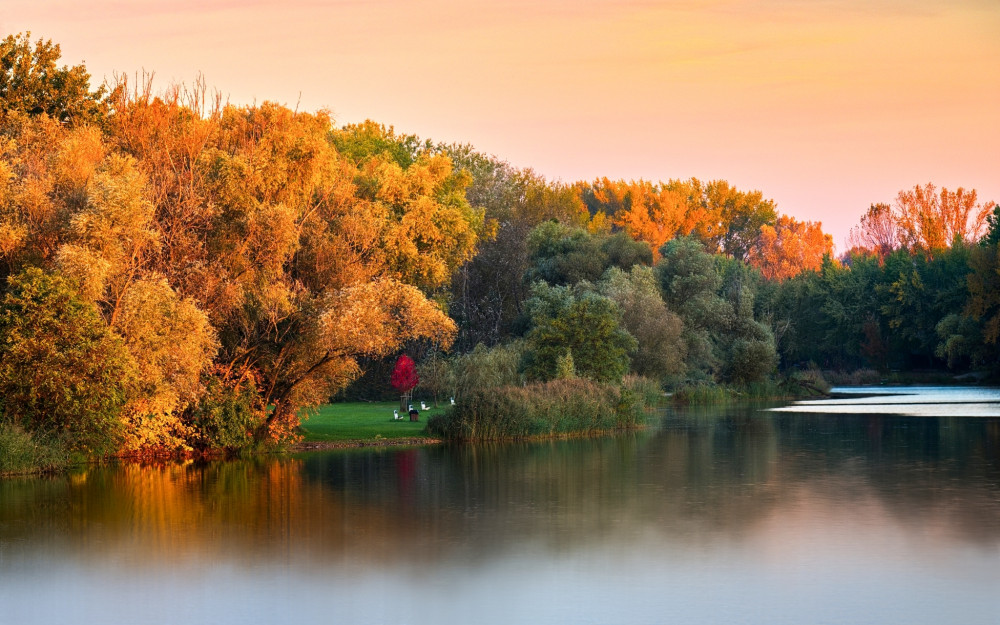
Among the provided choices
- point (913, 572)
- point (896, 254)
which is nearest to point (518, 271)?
point (896, 254)

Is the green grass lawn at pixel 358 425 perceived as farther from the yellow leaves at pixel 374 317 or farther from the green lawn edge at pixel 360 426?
the yellow leaves at pixel 374 317

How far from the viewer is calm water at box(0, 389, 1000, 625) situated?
48.1 ft

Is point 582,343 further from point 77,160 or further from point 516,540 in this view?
point 516,540

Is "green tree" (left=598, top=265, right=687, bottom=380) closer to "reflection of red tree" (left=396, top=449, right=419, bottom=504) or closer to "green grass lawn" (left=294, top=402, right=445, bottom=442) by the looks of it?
"green grass lawn" (left=294, top=402, right=445, bottom=442)

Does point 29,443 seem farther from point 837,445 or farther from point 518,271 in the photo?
point 518,271

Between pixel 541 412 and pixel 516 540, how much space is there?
21.3m

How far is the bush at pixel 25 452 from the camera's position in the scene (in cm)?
2930

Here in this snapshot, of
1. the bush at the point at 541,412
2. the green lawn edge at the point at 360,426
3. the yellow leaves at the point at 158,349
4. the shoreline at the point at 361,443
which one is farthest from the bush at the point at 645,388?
the yellow leaves at the point at 158,349

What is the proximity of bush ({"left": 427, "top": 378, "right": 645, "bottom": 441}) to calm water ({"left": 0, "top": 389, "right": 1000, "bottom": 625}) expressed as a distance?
16.1ft

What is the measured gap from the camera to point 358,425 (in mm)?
44250

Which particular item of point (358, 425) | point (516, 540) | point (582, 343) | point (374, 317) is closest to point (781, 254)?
point (582, 343)

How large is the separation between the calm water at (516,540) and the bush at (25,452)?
0.97m

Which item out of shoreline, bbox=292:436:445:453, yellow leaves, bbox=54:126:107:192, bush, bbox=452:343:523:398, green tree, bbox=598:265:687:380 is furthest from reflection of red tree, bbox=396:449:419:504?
green tree, bbox=598:265:687:380

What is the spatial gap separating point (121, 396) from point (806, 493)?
17625 millimetres
